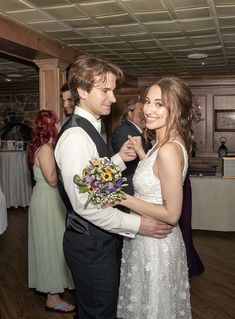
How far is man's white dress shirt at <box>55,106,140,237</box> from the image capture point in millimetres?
1613

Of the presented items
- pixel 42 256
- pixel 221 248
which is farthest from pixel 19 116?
pixel 42 256

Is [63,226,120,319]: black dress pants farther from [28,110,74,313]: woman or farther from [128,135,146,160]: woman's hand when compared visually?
[28,110,74,313]: woman

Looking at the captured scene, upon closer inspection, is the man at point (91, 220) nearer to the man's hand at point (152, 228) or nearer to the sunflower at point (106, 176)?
the man's hand at point (152, 228)

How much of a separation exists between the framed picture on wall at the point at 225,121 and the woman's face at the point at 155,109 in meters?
7.13

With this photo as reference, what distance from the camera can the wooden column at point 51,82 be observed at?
5.07 meters

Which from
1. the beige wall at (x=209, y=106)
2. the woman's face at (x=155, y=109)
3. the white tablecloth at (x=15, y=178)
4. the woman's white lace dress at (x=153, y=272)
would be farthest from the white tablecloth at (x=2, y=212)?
the beige wall at (x=209, y=106)

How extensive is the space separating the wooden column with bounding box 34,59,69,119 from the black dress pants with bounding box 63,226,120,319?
355cm

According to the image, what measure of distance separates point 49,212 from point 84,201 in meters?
1.50

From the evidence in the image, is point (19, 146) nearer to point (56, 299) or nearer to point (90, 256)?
point (56, 299)

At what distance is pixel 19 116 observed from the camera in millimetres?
10508

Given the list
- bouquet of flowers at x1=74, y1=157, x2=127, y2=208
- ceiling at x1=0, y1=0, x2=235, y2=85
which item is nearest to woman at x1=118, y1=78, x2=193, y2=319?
bouquet of flowers at x1=74, y1=157, x2=127, y2=208

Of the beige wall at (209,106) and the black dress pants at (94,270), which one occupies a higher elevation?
the beige wall at (209,106)

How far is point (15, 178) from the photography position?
7.09 metres

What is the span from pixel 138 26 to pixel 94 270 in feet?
10.5
